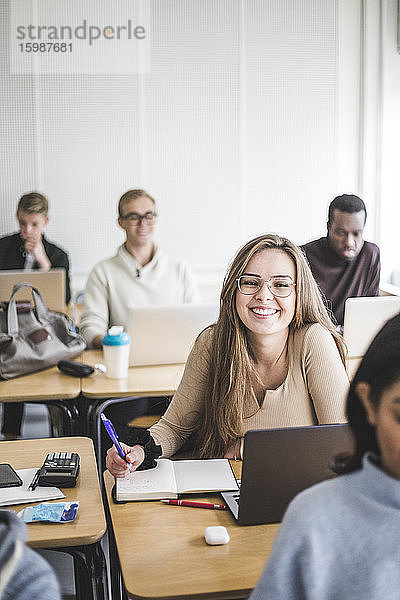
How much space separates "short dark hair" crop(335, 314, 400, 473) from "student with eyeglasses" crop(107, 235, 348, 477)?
3.33ft

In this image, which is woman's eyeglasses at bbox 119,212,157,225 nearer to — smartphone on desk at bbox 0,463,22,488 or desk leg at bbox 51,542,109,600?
smartphone on desk at bbox 0,463,22,488

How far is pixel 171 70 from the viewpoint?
513cm

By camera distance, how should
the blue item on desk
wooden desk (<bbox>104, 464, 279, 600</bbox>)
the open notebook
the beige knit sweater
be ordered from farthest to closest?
the beige knit sweater → the open notebook → the blue item on desk → wooden desk (<bbox>104, 464, 279, 600</bbox>)

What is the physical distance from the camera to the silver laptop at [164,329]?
309 cm

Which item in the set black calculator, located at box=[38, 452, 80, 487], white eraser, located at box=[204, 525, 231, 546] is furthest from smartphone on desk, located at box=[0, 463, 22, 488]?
white eraser, located at box=[204, 525, 231, 546]

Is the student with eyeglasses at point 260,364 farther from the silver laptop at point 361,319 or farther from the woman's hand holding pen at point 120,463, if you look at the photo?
the silver laptop at point 361,319

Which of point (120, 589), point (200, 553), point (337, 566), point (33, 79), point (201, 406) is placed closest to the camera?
point (337, 566)

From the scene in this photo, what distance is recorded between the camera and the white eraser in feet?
5.20

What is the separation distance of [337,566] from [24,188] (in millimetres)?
4329

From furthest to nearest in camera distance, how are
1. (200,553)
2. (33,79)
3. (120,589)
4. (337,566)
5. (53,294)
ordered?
1. (33,79)
2. (53,294)
3. (120,589)
4. (200,553)
5. (337,566)

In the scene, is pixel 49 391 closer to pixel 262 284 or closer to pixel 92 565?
pixel 262 284

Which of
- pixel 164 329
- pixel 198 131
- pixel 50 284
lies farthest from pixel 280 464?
pixel 198 131

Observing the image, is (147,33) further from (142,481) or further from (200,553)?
(200,553)

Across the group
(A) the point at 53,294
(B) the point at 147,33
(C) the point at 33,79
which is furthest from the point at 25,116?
(A) the point at 53,294
